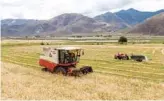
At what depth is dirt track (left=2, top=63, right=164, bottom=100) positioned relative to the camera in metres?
27.2

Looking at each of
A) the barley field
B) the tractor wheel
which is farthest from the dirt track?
the tractor wheel

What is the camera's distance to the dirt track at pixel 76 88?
2725cm

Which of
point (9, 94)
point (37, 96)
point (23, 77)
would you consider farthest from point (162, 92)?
point (23, 77)

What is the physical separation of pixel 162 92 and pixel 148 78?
7703 mm

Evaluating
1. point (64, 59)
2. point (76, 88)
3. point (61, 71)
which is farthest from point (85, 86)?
point (64, 59)

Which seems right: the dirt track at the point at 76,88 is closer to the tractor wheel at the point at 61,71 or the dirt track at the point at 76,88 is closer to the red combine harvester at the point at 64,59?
the tractor wheel at the point at 61,71

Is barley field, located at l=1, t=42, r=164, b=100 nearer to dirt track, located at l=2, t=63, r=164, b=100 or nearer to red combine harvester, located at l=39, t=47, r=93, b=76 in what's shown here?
dirt track, located at l=2, t=63, r=164, b=100

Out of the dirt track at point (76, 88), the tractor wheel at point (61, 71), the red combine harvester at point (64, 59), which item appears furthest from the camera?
the red combine harvester at point (64, 59)

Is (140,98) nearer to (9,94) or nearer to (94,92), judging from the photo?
(94,92)

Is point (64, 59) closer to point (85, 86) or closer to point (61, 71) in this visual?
point (61, 71)

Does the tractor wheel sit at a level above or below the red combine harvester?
below

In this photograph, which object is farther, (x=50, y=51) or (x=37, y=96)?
(x=50, y=51)

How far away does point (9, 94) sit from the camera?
2780 cm

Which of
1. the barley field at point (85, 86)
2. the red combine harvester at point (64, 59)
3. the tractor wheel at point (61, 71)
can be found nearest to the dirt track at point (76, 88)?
the barley field at point (85, 86)
